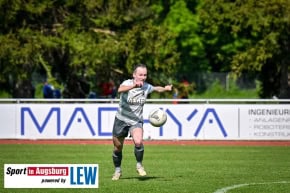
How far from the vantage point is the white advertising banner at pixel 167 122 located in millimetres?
31750

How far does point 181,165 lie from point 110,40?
20.8m

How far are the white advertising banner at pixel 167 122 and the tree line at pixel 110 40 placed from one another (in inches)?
324

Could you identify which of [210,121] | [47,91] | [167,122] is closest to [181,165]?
[167,122]

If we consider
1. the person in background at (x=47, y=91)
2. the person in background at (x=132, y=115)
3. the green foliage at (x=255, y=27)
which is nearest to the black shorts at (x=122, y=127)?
the person in background at (x=132, y=115)

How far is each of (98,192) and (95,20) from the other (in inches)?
1095

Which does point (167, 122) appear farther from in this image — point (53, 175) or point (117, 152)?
point (53, 175)

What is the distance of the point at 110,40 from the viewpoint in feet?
136

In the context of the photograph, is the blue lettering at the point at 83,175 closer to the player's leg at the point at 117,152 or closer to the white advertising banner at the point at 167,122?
the player's leg at the point at 117,152

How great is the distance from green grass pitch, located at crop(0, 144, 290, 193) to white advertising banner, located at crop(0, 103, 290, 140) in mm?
1907

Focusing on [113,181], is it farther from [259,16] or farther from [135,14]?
[135,14]

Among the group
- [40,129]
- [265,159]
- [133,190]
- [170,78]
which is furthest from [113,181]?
[170,78]

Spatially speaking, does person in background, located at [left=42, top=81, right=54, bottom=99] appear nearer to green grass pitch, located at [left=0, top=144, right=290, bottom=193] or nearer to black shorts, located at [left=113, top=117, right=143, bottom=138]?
green grass pitch, located at [left=0, top=144, right=290, bottom=193]

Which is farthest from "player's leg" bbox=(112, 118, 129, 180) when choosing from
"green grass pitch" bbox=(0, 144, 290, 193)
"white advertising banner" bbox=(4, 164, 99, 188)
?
"white advertising banner" bbox=(4, 164, 99, 188)

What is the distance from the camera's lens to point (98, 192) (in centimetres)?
1505
